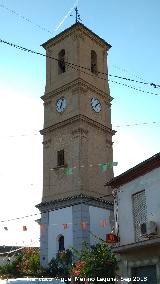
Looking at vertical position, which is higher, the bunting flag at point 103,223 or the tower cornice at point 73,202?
the tower cornice at point 73,202

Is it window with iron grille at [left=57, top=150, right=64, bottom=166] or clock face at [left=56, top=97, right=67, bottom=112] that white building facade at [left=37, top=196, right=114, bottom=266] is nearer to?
window with iron grille at [left=57, top=150, right=64, bottom=166]

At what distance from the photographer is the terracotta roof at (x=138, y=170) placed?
16950 mm

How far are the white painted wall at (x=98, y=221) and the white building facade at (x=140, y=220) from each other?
34.5ft

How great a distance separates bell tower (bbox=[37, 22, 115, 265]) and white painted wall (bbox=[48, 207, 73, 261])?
0.07 metres

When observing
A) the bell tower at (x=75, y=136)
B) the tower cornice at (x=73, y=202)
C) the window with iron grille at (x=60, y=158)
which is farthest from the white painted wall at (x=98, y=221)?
the window with iron grille at (x=60, y=158)

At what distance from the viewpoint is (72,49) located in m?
35.8

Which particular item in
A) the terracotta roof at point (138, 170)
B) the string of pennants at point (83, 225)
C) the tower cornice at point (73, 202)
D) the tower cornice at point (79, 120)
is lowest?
the string of pennants at point (83, 225)

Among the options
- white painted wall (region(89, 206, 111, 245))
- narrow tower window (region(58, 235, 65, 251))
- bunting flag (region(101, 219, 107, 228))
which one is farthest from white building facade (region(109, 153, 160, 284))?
narrow tower window (region(58, 235, 65, 251))

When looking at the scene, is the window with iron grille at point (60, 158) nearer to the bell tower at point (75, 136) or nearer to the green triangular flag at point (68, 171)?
the bell tower at point (75, 136)

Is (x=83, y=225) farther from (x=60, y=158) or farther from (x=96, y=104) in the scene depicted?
(x=96, y=104)

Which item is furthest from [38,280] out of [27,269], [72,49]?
[72,49]

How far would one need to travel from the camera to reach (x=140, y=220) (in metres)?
17.6

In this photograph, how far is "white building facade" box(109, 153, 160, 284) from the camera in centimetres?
1625

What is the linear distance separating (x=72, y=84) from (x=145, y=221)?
19154 mm
